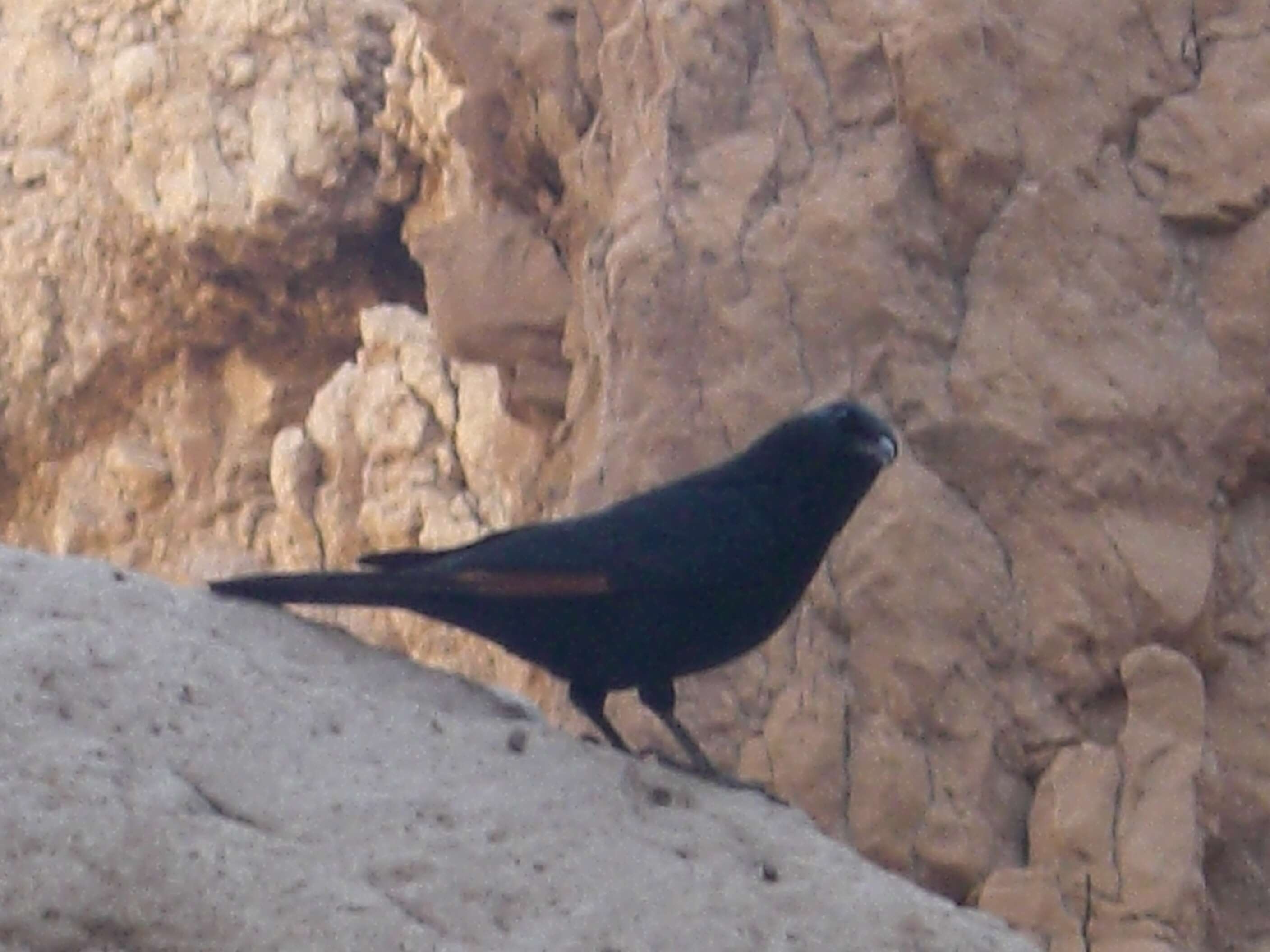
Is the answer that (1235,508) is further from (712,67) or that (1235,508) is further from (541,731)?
(541,731)

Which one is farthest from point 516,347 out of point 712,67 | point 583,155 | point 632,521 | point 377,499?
point 632,521

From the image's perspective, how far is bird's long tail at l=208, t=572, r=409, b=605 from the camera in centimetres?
310

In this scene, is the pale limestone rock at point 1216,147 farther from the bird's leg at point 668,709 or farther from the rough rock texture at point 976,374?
the bird's leg at point 668,709

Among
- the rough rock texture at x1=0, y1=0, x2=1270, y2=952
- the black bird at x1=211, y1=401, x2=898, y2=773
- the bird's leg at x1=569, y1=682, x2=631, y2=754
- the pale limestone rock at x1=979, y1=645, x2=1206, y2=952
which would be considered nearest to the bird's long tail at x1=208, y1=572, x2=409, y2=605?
the black bird at x1=211, y1=401, x2=898, y2=773

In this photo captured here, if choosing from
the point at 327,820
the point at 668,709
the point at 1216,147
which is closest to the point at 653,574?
the point at 668,709

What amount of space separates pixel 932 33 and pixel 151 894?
3.73 m

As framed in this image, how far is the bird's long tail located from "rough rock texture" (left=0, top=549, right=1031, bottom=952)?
0.08 metres

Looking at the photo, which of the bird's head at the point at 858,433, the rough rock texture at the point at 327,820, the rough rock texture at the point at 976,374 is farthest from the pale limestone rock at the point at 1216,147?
the rough rock texture at the point at 327,820

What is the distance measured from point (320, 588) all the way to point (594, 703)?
506 millimetres

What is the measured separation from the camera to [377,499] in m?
8.25

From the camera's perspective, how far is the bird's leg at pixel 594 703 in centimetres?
327

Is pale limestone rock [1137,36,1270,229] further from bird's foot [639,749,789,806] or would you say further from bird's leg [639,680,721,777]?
bird's foot [639,749,789,806]

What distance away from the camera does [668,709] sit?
331cm

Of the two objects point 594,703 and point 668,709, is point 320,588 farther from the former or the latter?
point 668,709
